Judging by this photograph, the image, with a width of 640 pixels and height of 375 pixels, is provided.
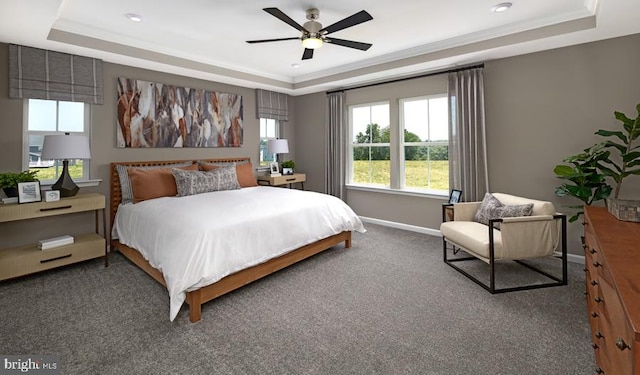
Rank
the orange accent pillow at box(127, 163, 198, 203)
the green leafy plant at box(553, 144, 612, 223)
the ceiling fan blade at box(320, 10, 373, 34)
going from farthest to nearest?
the orange accent pillow at box(127, 163, 198, 203), the green leafy plant at box(553, 144, 612, 223), the ceiling fan blade at box(320, 10, 373, 34)

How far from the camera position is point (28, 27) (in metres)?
2.92

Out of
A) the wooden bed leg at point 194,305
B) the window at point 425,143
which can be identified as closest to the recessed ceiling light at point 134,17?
the wooden bed leg at point 194,305

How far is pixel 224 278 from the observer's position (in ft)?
8.75

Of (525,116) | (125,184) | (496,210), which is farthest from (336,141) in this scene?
(125,184)

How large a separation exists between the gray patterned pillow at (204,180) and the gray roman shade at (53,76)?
53.8 inches

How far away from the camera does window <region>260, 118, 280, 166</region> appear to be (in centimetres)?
603

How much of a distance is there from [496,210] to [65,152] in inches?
181

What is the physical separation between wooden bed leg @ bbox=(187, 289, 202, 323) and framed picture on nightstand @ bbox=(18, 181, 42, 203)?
7.07 feet

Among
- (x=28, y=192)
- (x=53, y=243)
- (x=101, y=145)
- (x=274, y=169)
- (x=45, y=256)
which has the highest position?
(x=101, y=145)

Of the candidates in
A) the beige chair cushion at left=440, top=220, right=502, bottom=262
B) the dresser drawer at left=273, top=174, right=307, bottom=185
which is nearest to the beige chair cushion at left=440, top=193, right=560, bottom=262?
the beige chair cushion at left=440, top=220, right=502, bottom=262

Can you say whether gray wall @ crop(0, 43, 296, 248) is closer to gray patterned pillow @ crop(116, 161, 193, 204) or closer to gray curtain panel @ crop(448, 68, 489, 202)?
gray patterned pillow @ crop(116, 161, 193, 204)

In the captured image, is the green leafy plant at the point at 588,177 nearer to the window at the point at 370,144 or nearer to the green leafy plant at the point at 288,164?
the window at the point at 370,144

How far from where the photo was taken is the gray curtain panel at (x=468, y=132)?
13.5 ft

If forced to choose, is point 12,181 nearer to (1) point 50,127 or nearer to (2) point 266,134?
(1) point 50,127
